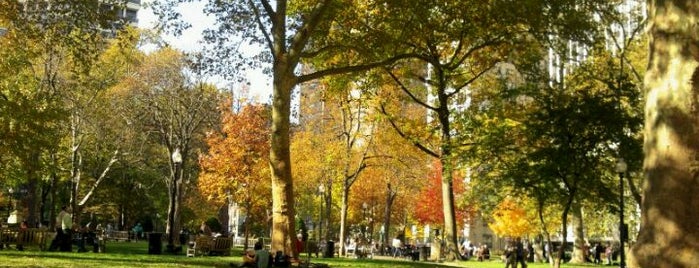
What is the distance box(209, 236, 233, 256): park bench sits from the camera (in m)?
24.5

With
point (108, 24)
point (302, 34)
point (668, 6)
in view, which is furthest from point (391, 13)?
point (668, 6)

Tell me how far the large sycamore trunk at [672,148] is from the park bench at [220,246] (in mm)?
19375

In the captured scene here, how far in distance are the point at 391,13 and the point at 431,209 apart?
37.1 metres

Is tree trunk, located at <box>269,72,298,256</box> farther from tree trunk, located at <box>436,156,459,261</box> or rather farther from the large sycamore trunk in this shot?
tree trunk, located at <box>436,156,459,261</box>

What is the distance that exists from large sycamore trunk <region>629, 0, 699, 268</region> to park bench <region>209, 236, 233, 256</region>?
19.4 metres

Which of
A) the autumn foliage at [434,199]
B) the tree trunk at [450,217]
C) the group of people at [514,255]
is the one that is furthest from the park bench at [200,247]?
the autumn foliage at [434,199]

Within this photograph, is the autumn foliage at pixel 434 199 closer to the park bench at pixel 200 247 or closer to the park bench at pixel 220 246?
the park bench at pixel 220 246

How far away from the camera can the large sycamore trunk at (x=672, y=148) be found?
666 cm

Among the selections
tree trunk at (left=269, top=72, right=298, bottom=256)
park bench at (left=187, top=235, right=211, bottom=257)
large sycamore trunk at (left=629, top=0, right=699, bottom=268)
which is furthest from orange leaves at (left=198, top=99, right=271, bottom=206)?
large sycamore trunk at (left=629, top=0, right=699, bottom=268)

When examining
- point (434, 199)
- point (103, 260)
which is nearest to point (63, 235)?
point (103, 260)

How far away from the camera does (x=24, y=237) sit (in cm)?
2150

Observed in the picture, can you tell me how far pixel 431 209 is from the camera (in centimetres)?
5488

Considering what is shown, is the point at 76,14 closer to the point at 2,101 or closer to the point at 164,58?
the point at 2,101

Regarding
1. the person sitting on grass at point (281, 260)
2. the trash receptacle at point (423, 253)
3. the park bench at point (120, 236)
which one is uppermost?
the person sitting on grass at point (281, 260)
